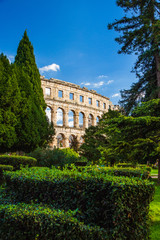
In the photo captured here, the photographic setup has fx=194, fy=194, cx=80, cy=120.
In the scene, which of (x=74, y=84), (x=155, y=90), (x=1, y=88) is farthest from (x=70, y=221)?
(x=74, y=84)

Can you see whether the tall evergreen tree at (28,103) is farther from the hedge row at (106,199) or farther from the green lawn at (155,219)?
the hedge row at (106,199)

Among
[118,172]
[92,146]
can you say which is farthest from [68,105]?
[118,172]

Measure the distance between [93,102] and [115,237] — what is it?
1485 inches

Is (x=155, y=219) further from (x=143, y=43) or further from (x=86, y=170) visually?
(x=143, y=43)

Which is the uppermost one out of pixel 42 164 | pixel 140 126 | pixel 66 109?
pixel 66 109

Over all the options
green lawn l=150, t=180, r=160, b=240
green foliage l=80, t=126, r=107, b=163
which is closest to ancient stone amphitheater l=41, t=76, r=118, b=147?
green foliage l=80, t=126, r=107, b=163

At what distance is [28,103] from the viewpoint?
1517 centimetres

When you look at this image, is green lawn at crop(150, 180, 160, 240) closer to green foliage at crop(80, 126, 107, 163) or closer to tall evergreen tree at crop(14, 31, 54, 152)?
tall evergreen tree at crop(14, 31, 54, 152)

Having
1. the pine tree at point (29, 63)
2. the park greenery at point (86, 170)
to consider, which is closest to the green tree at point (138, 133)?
the park greenery at point (86, 170)

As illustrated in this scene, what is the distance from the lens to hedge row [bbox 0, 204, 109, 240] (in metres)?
2.71

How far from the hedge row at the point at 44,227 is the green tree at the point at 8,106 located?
10.6 metres

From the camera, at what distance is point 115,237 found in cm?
290

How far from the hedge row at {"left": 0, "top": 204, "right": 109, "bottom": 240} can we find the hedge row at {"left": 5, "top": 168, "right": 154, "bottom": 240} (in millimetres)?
273

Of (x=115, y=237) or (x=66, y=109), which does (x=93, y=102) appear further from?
(x=115, y=237)
